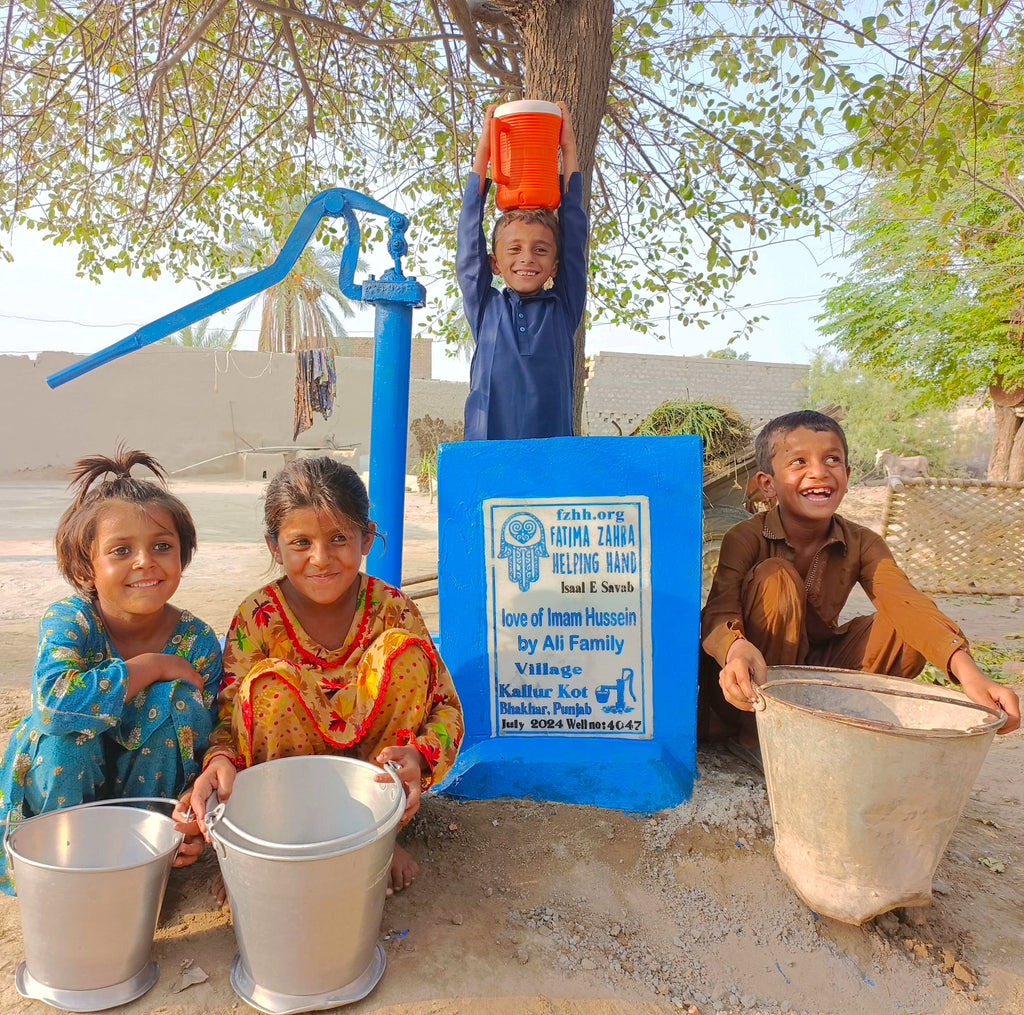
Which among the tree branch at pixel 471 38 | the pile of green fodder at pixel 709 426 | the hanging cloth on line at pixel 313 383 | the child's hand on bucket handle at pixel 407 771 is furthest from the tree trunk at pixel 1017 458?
the child's hand on bucket handle at pixel 407 771

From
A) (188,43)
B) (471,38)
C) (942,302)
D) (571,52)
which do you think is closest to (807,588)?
(571,52)

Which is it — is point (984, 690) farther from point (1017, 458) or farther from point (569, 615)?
point (1017, 458)

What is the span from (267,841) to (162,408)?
56.8 ft

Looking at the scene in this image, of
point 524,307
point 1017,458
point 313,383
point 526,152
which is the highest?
point 526,152

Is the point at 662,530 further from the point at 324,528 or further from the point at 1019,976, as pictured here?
the point at 1019,976

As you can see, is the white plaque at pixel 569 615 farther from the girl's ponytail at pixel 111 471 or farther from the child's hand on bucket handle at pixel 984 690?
the girl's ponytail at pixel 111 471

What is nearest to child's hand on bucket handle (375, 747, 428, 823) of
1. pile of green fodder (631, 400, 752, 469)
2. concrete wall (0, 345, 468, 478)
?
pile of green fodder (631, 400, 752, 469)

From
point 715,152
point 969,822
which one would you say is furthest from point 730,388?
point 969,822

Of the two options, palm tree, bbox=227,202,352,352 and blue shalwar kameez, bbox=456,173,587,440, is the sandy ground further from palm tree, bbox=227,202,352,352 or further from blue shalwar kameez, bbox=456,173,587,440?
palm tree, bbox=227,202,352,352

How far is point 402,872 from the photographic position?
1.69 meters

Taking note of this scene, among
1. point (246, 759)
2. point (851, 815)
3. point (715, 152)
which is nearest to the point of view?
point (851, 815)

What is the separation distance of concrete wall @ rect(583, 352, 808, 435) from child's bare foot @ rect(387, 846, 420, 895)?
15.4 metres

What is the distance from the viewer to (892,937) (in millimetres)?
1593

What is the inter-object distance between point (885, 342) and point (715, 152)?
9.25 meters
